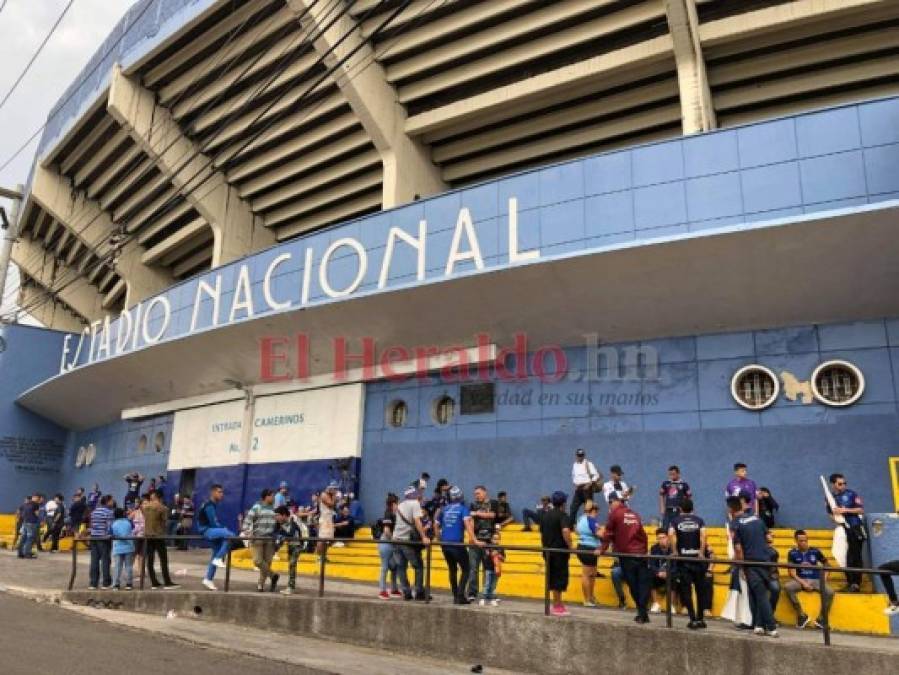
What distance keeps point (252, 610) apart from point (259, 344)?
25.4ft

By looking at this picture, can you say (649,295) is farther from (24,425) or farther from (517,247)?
(24,425)

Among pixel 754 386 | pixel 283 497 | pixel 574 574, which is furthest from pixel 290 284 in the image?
pixel 754 386

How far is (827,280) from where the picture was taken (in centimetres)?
1082

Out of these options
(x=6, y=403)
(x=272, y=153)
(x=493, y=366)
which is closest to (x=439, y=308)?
(x=493, y=366)

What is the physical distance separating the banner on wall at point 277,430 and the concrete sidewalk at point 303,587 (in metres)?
2.76

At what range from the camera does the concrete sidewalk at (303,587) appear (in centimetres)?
721

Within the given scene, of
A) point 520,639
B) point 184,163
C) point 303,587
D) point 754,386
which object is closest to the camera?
point 520,639

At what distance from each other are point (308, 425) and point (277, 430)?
116 cm

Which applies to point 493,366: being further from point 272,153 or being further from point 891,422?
point 272,153

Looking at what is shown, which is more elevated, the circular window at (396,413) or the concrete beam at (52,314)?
the concrete beam at (52,314)

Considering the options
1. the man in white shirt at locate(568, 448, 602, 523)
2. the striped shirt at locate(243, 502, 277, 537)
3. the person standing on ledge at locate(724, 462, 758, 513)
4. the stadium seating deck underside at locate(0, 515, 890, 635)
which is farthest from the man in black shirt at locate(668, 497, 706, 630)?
the striped shirt at locate(243, 502, 277, 537)

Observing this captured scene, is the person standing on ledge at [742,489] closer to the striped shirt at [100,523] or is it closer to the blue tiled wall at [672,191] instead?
the blue tiled wall at [672,191]

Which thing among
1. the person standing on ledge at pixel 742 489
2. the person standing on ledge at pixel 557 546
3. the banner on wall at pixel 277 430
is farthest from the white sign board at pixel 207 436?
the person standing on ledge at pixel 742 489

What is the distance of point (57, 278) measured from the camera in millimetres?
34656
